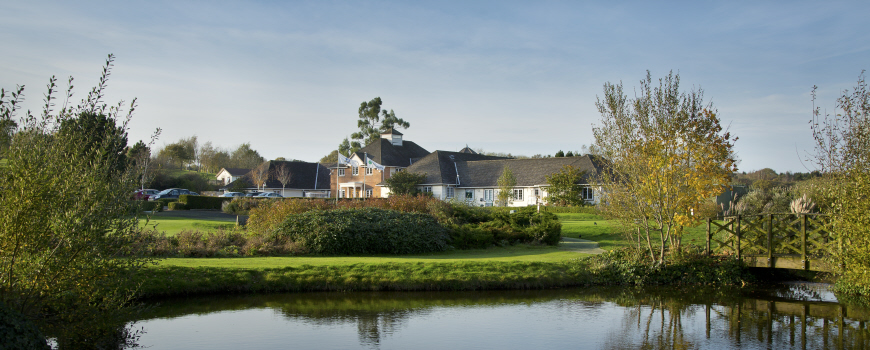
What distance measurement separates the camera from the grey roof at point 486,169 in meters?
56.3

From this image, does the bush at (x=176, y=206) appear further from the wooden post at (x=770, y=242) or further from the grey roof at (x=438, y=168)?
the wooden post at (x=770, y=242)

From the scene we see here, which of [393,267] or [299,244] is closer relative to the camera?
[393,267]

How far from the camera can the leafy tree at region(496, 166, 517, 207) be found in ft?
178

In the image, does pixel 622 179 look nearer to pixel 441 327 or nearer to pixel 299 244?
pixel 441 327

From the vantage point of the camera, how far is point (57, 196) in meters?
8.34

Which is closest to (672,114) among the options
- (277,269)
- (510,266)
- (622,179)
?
(622,179)

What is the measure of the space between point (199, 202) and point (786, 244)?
3997 cm

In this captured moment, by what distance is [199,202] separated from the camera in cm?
4544

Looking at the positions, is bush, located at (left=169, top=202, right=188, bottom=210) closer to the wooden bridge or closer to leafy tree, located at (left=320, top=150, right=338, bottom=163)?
the wooden bridge

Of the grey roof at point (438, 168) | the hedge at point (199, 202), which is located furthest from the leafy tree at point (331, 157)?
the hedge at point (199, 202)

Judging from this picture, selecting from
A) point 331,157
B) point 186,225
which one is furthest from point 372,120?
point 186,225

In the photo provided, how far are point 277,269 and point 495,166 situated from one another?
45668 millimetres

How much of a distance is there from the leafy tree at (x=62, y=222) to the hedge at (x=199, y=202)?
36765mm

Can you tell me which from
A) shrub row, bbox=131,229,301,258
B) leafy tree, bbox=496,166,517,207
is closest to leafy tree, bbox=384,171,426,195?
leafy tree, bbox=496,166,517,207
